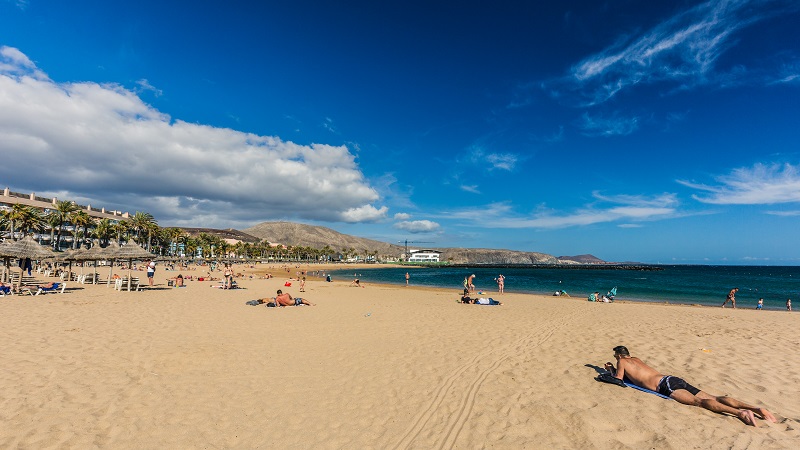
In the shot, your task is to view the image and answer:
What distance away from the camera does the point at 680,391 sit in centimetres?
593

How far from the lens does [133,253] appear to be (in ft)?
73.3

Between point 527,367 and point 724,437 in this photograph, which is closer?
point 724,437

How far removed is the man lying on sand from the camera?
524 cm

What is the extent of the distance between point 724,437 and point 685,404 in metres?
1.07

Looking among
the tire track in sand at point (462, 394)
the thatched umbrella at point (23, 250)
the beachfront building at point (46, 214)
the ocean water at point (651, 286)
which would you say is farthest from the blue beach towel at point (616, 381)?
the beachfront building at point (46, 214)

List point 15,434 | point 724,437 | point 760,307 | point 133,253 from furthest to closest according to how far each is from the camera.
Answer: point 760,307, point 133,253, point 724,437, point 15,434

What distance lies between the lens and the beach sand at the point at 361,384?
473 centimetres

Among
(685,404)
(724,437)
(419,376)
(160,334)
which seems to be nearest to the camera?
(724,437)

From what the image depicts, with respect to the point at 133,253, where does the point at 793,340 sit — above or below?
below

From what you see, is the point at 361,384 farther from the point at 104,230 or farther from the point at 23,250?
the point at 104,230

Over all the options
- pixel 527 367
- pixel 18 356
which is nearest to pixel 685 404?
pixel 527 367

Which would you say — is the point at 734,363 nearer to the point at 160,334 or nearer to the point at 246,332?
the point at 246,332

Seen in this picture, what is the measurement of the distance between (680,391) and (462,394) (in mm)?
3648

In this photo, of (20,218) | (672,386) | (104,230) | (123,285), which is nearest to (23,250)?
(123,285)
